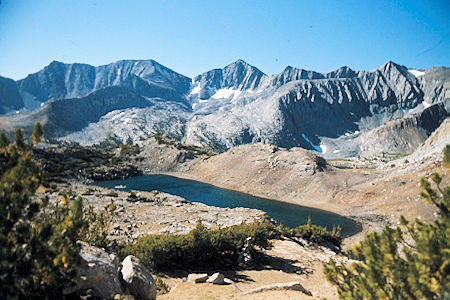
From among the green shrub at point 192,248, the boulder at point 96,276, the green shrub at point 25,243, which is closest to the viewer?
the green shrub at point 25,243

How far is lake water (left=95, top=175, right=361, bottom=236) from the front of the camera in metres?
59.4

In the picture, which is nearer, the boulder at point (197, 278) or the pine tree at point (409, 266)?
the pine tree at point (409, 266)

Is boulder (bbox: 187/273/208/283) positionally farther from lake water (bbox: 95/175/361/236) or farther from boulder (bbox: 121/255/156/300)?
lake water (bbox: 95/175/361/236)

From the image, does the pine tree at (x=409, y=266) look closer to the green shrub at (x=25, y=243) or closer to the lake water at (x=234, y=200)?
the green shrub at (x=25, y=243)

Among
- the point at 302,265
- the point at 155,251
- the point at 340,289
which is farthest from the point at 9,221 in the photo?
the point at 302,265

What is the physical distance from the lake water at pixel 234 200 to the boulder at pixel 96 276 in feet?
157

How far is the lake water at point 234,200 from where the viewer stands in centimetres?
5938

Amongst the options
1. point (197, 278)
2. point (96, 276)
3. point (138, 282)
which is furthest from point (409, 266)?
point (197, 278)

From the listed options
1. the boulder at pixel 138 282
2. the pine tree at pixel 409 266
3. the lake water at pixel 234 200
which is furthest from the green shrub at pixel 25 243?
the lake water at pixel 234 200

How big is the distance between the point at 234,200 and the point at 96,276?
220ft

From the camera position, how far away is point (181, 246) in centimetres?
2400

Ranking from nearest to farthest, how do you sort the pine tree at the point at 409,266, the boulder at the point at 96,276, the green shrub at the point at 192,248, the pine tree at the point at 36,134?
the pine tree at the point at 409,266 → the pine tree at the point at 36,134 → the boulder at the point at 96,276 → the green shrub at the point at 192,248

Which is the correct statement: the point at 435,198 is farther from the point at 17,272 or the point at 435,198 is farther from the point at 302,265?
the point at 302,265

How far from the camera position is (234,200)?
7788 centimetres
